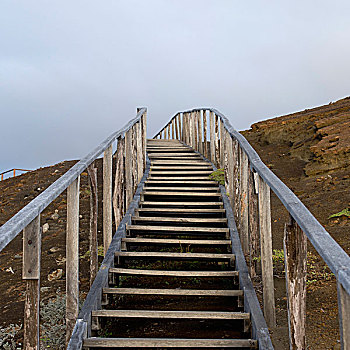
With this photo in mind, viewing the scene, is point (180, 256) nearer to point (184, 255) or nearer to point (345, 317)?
point (184, 255)

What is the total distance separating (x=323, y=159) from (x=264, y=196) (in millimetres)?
8488

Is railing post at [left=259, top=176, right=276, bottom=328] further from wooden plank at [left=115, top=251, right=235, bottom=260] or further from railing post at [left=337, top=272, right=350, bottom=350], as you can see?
railing post at [left=337, top=272, right=350, bottom=350]

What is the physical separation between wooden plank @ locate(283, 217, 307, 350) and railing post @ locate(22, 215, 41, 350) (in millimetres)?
1286

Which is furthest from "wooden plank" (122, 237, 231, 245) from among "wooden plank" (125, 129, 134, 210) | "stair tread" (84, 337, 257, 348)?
"stair tread" (84, 337, 257, 348)

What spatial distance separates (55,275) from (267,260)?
3886mm

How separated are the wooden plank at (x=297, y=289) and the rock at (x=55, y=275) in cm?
442

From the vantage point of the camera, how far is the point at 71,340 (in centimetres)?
266

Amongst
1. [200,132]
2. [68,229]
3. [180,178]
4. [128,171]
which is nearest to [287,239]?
[68,229]

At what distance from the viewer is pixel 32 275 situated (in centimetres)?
201

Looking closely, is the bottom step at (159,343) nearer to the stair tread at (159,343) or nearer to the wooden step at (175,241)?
the stair tread at (159,343)

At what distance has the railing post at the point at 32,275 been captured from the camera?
1.99m

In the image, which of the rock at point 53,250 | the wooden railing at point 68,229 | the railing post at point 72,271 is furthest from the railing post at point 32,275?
the rock at point 53,250

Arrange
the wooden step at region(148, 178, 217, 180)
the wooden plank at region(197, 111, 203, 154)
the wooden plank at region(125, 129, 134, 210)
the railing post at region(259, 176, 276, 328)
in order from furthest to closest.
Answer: the wooden plank at region(197, 111, 203, 154)
the wooden step at region(148, 178, 217, 180)
the wooden plank at region(125, 129, 134, 210)
the railing post at region(259, 176, 276, 328)

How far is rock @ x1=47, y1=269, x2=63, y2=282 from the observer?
573 centimetres
